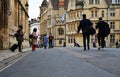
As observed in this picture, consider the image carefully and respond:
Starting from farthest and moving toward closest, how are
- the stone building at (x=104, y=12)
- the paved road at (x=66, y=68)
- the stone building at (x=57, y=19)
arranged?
1. the stone building at (x=57, y=19)
2. the stone building at (x=104, y=12)
3. the paved road at (x=66, y=68)

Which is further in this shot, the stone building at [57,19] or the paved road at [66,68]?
the stone building at [57,19]

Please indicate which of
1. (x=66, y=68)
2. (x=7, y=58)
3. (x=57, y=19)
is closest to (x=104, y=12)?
(x=57, y=19)

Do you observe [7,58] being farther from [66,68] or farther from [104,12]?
[104,12]

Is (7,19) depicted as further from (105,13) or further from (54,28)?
(54,28)

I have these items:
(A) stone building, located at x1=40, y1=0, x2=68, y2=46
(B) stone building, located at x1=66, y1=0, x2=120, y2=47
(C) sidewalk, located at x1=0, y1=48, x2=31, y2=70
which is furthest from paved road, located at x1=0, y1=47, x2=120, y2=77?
(A) stone building, located at x1=40, y1=0, x2=68, y2=46

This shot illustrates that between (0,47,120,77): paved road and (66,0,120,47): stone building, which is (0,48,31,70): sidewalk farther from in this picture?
(66,0,120,47): stone building

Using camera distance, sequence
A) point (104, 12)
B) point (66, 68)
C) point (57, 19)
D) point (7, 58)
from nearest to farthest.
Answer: point (66, 68) → point (7, 58) → point (104, 12) → point (57, 19)

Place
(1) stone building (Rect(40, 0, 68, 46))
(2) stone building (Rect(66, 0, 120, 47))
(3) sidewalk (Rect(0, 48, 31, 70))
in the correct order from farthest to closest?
(1) stone building (Rect(40, 0, 68, 46)) → (2) stone building (Rect(66, 0, 120, 47)) → (3) sidewalk (Rect(0, 48, 31, 70))

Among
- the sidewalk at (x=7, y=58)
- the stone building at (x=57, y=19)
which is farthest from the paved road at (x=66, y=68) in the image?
the stone building at (x=57, y=19)

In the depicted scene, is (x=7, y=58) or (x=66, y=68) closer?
(x=66, y=68)

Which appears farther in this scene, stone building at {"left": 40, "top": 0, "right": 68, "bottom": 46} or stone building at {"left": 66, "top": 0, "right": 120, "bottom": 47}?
stone building at {"left": 40, "top": 0, "right": 68, "bottom": 46}

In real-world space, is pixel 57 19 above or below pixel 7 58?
above

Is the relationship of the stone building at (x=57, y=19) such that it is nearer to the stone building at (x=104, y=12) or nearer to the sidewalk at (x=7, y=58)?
the stone building at (x=104, y=12)

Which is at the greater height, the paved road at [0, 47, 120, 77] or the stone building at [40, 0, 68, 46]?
the stone building at [40, 0, 68, 46]
